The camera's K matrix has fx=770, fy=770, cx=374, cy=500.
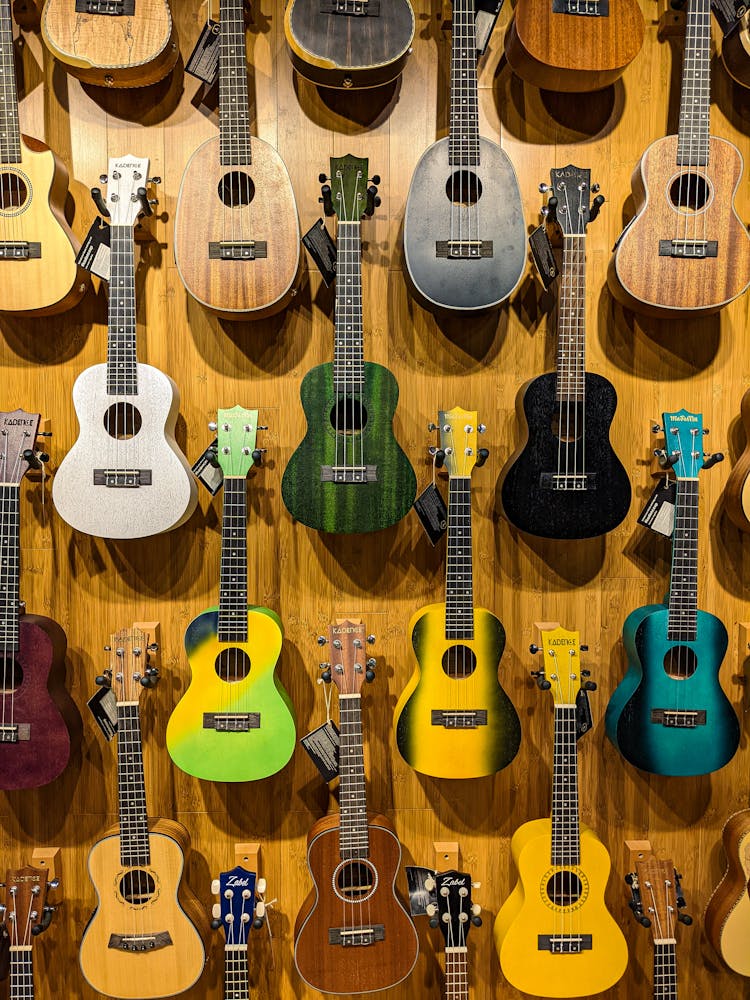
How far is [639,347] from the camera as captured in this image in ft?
8.21

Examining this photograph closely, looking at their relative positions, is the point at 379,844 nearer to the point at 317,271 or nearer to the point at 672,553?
the point at 672,553

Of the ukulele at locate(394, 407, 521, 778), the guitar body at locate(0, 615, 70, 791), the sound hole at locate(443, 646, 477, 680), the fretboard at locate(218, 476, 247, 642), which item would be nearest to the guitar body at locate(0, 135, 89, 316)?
the fretboard at locate(218, 476, 247, 642)

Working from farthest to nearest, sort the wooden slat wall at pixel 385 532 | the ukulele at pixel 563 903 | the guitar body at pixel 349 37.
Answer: the wooden slat wall at pixel 385 532, the ukulele at pixel 563 903, the guitar body at pixel 349 37

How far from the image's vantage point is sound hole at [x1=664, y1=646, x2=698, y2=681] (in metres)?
2.37

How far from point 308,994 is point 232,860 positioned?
1.68 ft

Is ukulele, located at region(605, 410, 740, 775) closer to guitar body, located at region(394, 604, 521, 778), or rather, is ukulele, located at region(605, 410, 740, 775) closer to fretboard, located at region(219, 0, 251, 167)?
guitar body, located at region(394, 604, 521, 778)

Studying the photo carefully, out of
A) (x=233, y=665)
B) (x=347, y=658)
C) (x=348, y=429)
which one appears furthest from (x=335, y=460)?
(x=233, y=665)

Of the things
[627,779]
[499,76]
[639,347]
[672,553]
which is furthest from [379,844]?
[499,76]

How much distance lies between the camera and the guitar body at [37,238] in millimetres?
2246

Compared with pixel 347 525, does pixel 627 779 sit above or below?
below

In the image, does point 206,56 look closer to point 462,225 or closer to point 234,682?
point 462,225

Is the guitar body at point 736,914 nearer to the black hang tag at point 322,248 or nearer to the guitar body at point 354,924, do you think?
the guitar body at point 354,924

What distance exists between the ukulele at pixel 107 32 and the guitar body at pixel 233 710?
164 cm

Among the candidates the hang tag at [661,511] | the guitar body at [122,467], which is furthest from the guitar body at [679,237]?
the guitar body at [122,467]
